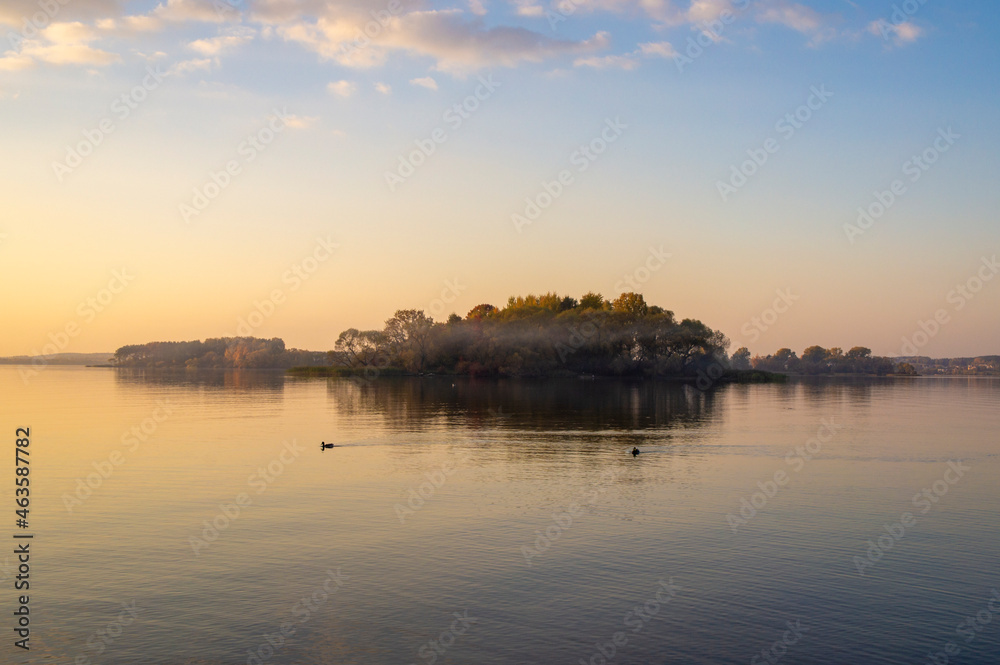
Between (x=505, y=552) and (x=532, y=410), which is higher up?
(x=505, y=552)

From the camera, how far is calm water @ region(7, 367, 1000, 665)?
1767 centimetres

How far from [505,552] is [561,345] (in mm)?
163823

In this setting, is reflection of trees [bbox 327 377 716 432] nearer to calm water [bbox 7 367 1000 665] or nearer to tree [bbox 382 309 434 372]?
calm water [bbox 7 367 1000 665]

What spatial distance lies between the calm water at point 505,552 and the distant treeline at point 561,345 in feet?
423

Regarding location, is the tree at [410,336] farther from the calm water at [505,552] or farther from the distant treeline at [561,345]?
the calm water at [505,552]

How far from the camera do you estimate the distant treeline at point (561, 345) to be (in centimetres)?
18375

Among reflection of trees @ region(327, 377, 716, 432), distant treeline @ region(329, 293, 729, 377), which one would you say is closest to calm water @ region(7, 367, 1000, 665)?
reflection of trees @ region(327, 377, 716, 432)

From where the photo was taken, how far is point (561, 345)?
188m

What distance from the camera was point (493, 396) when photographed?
112m

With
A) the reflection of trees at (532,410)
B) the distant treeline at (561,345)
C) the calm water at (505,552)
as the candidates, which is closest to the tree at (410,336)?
the distant treeline at (561,345)

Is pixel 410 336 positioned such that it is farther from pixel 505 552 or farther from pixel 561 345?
pixel 505 552

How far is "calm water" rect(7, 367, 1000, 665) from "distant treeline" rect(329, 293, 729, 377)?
12879 centimetres

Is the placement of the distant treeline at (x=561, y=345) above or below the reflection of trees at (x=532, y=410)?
above

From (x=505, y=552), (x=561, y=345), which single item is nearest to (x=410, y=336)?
(x=561, y=345)
